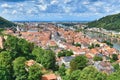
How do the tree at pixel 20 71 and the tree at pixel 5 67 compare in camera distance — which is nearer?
the tree at pixel 5 67

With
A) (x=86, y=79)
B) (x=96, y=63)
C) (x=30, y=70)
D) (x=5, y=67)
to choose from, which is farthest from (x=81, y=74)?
(x=96, y=63)

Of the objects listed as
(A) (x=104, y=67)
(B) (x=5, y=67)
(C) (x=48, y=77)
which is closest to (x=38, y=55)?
(C) (x=48, y=77)

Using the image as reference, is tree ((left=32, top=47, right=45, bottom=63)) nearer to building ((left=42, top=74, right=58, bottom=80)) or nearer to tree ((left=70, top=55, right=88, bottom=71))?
tree ((left=70, top=55, right=88, bottom=71))

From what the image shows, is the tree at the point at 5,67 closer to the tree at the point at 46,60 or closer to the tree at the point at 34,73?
the tree at the point at 34,73

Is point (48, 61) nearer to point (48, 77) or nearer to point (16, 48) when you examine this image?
point (16, 48)

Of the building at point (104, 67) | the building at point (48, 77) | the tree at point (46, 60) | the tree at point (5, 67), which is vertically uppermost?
the tree at point (5, 67)

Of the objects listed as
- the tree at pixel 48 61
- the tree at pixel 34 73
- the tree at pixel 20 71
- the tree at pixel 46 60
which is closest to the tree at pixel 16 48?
the tree at pixel 46 60

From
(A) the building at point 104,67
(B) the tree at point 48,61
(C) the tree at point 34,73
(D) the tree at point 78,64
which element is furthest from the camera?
(A) the building at point 104,67

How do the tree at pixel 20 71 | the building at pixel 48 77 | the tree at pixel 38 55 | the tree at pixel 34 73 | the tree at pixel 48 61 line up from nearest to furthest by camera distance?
the tree at pixel 34 73 < the tree at pixel 20 71 < the building at pixel 48 77 < the tree at pixel 48 61 < the tree at pixel 38 55

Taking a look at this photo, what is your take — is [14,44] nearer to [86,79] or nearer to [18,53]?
[18,53]
